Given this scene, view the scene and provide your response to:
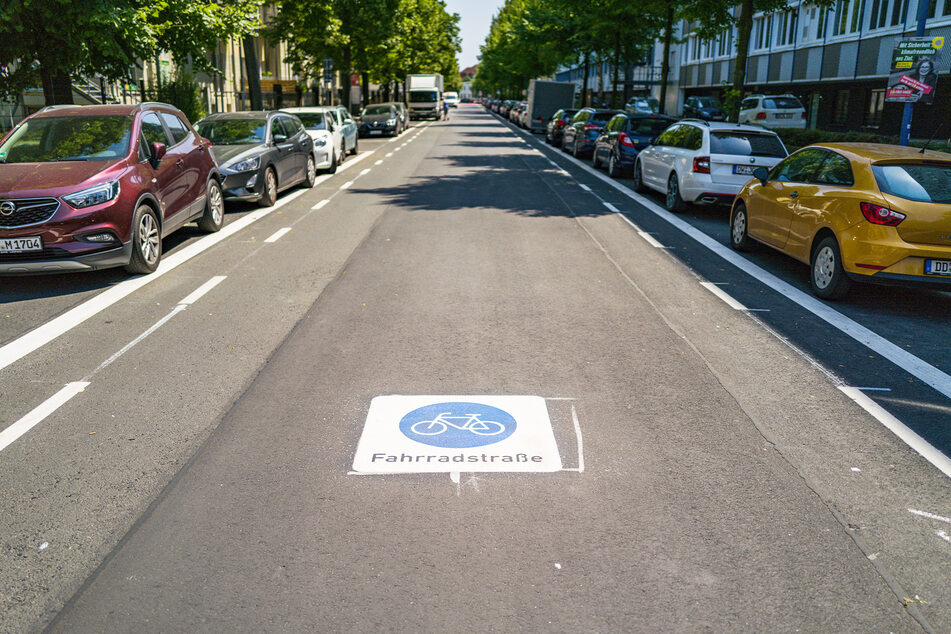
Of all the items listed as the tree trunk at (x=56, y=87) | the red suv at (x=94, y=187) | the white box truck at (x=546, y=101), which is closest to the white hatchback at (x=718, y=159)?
the red suv at (x=94, y=187)

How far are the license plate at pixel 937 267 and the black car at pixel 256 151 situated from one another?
1045 cm

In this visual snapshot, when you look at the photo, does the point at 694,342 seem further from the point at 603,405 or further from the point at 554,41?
the point at 554,41

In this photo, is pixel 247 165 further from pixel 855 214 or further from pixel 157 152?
pixel 855 214

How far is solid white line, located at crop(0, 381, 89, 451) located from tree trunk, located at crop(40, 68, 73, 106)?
482 inches

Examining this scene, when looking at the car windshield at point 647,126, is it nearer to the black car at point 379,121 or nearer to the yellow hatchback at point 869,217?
the yellow hatchback at point 869,217

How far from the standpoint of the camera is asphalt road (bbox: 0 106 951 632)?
3262 mm

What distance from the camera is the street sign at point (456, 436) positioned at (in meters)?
4.46

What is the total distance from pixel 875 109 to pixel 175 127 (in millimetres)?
32135

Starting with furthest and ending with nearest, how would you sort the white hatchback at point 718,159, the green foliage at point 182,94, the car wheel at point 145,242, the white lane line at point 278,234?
1. the green foliage at point 182,94
2. the white hatchback at point 718,159
3. the white lane line at point 278,234
4. the car wheel at point 145,242

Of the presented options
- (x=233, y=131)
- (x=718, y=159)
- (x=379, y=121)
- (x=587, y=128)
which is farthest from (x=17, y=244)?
(x=379, y=121)

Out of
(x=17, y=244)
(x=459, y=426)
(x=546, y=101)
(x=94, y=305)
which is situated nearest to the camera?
(x=459, y=426)

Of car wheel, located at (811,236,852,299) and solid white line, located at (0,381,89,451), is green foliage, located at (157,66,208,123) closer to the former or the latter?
car wheel, located at (811,236,852,299)

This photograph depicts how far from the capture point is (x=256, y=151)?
14.4 metres

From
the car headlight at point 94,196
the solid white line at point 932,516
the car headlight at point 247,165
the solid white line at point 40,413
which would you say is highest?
the car headlight at point 94,196
